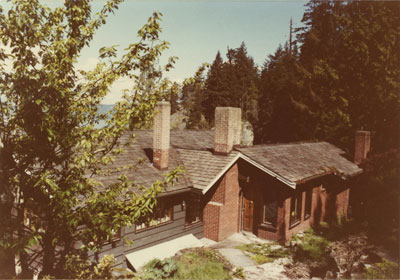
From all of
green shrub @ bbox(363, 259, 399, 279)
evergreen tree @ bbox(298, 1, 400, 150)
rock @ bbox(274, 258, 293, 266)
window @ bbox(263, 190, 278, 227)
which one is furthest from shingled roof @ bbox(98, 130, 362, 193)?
evergreen tree @ bbox(298, 1, 400, 150)

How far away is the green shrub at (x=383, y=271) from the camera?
398 inches

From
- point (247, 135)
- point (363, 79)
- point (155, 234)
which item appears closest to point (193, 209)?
point (155, 234)

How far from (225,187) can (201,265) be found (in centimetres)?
493

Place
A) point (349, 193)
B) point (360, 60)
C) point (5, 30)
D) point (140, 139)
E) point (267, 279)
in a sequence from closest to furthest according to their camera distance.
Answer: point (5, 30) < point (267, 279) < point (140, 139) < point (349, 193) < point (360, 60)

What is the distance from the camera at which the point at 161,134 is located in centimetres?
1445

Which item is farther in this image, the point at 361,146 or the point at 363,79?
the point at 363,79

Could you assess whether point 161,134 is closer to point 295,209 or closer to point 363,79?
point 295,209

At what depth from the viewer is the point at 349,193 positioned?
75.3 ft

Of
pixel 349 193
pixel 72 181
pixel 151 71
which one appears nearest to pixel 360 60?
pixel 349 193

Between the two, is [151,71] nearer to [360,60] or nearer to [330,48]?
[360,60]

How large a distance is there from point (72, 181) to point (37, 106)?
1.51 metres

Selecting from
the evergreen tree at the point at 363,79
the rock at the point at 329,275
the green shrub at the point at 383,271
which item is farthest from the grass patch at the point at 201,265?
the evergreen tree at the point at 363,79

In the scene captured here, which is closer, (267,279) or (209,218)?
(267,279)

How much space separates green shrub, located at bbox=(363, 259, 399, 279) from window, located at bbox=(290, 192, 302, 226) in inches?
203
